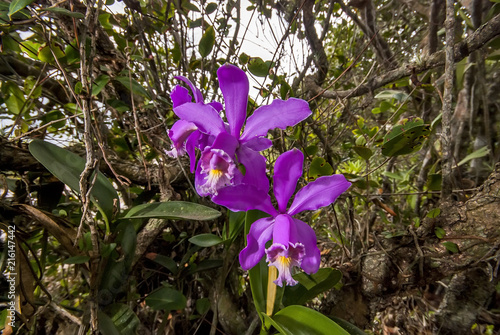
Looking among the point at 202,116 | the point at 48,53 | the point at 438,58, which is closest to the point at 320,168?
the point at 202,116

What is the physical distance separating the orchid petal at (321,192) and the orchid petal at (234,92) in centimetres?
23

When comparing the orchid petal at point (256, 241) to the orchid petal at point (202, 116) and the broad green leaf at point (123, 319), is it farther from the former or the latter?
the broad green leaf at point (123, 319)

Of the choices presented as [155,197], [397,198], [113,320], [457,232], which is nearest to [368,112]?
[397,198]

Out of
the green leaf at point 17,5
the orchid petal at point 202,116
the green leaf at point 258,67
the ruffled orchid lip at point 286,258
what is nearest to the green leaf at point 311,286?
the ruffled orchid lip at point 286,258

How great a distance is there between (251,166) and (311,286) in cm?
51

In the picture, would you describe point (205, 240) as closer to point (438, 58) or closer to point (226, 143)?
point (226, 143)

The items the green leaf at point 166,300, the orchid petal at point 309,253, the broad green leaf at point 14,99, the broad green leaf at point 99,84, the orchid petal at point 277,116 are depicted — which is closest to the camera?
the orchid petal at point 277,116

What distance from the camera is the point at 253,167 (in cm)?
63

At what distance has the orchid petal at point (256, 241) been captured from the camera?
2.18 ft

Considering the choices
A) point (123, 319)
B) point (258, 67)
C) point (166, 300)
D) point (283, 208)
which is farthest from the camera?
point (258, 67)

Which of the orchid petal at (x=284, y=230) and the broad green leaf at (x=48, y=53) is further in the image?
the broad green leaf at (x=48, y=53)

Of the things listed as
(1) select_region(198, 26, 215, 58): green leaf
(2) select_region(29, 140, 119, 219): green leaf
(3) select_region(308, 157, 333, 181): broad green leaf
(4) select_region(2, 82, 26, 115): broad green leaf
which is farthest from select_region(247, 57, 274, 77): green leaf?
(4) select_region(2, 82, 26, 115): broad green leaf

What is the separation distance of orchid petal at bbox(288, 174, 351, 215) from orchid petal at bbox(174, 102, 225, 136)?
0.88ft

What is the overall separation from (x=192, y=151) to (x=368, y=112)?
2.12 metres
